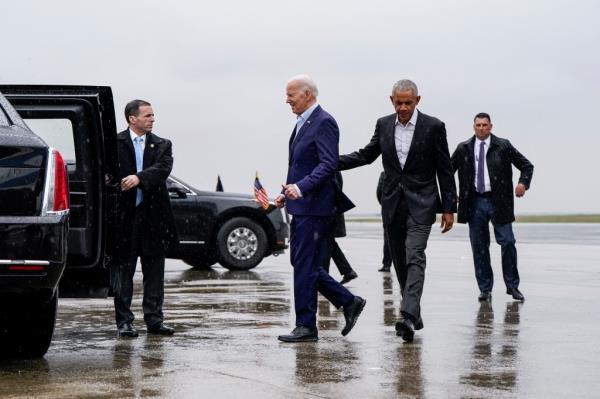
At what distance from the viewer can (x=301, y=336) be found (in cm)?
848

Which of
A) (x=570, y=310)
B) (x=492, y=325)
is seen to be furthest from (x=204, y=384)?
(x=570, y=310)

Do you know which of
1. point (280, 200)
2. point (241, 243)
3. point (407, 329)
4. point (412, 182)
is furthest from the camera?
point (241, 243)

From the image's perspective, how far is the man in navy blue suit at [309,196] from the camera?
8.50m

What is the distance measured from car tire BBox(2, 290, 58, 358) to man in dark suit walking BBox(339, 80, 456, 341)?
252 centimetres

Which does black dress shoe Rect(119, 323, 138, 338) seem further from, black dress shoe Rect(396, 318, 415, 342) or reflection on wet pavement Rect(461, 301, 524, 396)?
reflection on wet pavement Rect(461, 301, 524, 396)

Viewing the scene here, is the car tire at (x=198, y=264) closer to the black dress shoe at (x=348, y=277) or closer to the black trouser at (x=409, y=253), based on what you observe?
the black dress shoe at (x=348, y=277)

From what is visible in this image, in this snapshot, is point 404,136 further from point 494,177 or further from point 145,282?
point 494,177

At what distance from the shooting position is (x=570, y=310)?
36.4ft

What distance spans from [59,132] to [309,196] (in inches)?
69.8

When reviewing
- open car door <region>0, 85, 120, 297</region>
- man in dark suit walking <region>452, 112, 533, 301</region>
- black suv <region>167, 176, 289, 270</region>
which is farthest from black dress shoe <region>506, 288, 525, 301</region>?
black suv <region>167, 176, 289, 270</region>

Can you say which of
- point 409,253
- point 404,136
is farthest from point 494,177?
point 409,253

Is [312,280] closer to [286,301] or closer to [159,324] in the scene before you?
[159,324]

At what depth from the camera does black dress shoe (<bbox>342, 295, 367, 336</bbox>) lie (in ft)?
28.8

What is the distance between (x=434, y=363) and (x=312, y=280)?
154cm
